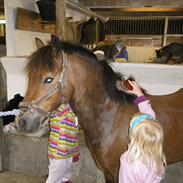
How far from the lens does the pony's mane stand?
1241 millimetres

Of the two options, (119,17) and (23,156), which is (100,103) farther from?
(119,17)

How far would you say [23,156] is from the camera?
96.3 inches

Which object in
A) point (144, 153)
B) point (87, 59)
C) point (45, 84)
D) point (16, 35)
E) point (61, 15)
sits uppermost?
point (61, 15)

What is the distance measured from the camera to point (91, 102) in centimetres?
138

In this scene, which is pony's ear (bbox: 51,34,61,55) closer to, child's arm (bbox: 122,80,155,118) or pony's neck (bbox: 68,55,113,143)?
pony's neck (bbox: 68,55,113,143)

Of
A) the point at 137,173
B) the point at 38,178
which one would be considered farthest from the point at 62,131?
the point at 38,178

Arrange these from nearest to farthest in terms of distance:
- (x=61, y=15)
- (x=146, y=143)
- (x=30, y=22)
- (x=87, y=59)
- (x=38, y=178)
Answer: (x=146, y=143), (x=87, y=59), (x=61, y=15), (x=38, y=178), (x=30, y=22)

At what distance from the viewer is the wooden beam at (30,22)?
8.66ft

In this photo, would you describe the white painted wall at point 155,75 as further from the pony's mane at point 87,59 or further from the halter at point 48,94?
the halter at point 48,94

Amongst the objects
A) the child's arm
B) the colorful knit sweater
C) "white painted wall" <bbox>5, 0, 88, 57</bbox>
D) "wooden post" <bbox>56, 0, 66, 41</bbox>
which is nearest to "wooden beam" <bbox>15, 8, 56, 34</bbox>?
"white painted wall" <bbox>5, 0, 88, 57</bbox>

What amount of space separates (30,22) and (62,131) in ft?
5.65

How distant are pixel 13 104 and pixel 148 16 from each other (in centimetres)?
466

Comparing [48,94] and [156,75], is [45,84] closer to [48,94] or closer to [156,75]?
[48,94]

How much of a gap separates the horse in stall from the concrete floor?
1.55 feet
